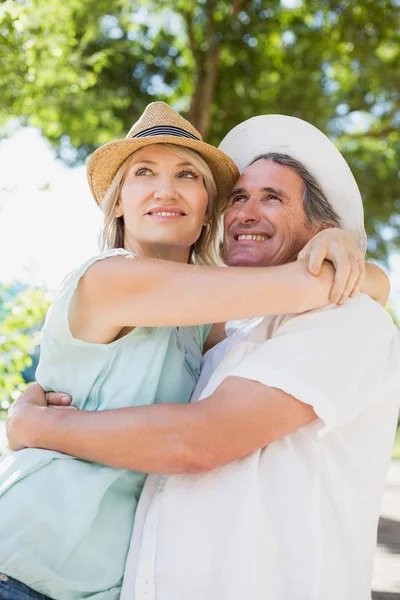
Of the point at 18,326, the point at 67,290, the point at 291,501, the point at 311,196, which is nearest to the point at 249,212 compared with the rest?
the point at 311,196

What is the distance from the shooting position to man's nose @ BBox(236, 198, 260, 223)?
268cm

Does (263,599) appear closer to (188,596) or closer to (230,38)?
(188,596)

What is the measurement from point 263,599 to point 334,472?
15.2 inches

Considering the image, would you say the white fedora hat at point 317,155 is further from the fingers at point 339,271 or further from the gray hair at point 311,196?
the fingers at point 339,271

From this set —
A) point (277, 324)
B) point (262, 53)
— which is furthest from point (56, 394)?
point (262, 53)

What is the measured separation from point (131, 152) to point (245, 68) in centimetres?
935

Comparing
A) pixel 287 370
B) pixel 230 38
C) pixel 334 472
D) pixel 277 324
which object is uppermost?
pixel 230 38

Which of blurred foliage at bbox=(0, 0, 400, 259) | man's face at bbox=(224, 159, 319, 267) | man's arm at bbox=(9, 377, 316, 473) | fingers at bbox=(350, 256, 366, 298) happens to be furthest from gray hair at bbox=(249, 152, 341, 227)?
blurred foliage at bbox=(0, 0, 400, 259)

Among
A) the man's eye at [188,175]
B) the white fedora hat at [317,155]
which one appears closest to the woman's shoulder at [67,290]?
the man's eye at [188,175]

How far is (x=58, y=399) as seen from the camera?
91.0 inches

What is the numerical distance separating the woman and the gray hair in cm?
43

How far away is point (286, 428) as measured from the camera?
81.2 inches

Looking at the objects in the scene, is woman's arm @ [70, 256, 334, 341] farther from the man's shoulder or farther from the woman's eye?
the woman's eye

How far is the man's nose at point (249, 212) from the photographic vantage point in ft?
8.79
